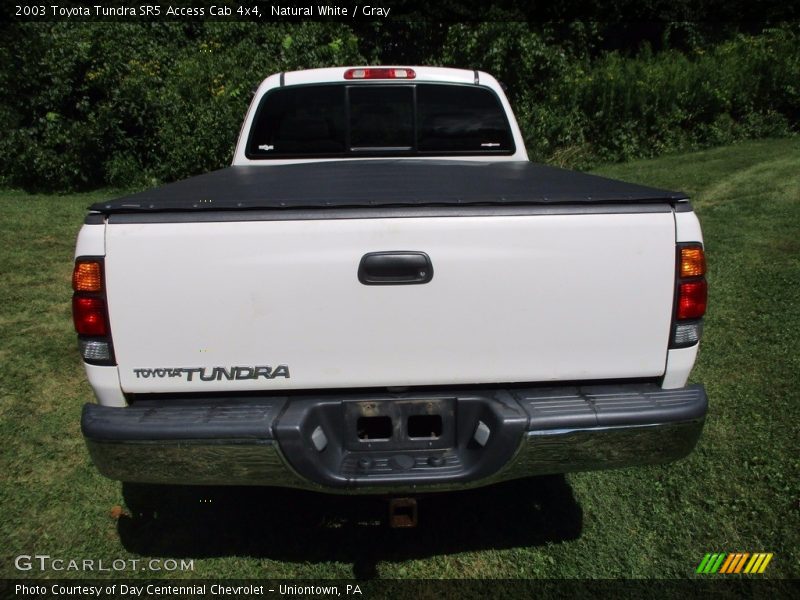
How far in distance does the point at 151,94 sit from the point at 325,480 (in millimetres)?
11573

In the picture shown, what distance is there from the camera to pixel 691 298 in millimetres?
2414

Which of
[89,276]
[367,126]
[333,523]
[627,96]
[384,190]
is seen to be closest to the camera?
[89,276]

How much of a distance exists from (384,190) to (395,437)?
92cm

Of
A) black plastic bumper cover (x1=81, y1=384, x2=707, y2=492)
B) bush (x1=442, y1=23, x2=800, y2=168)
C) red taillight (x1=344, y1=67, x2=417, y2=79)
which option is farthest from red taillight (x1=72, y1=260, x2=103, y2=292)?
bush (x1=442, y1=23, x2=800, y2=168)

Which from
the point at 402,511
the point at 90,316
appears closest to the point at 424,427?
the point at 402,511

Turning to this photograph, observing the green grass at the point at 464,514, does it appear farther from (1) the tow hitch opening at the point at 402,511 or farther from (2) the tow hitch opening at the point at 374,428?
(2) the tow hitch opening at the point at 374,428

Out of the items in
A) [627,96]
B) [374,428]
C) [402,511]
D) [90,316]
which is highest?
[90,316]

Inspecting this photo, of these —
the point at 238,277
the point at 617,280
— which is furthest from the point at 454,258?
the point at 238,277

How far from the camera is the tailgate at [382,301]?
2307mm

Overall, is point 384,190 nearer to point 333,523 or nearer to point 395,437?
point 395,437

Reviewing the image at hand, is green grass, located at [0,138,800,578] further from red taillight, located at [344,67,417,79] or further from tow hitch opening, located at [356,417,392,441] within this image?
red taillight, located at [344,67,417,79]

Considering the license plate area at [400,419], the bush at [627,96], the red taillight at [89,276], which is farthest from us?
the bush at [627,96]

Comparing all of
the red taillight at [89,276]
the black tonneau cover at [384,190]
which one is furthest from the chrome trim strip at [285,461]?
the black tonneau cover at [384,190]

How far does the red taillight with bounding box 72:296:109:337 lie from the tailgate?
5cm
